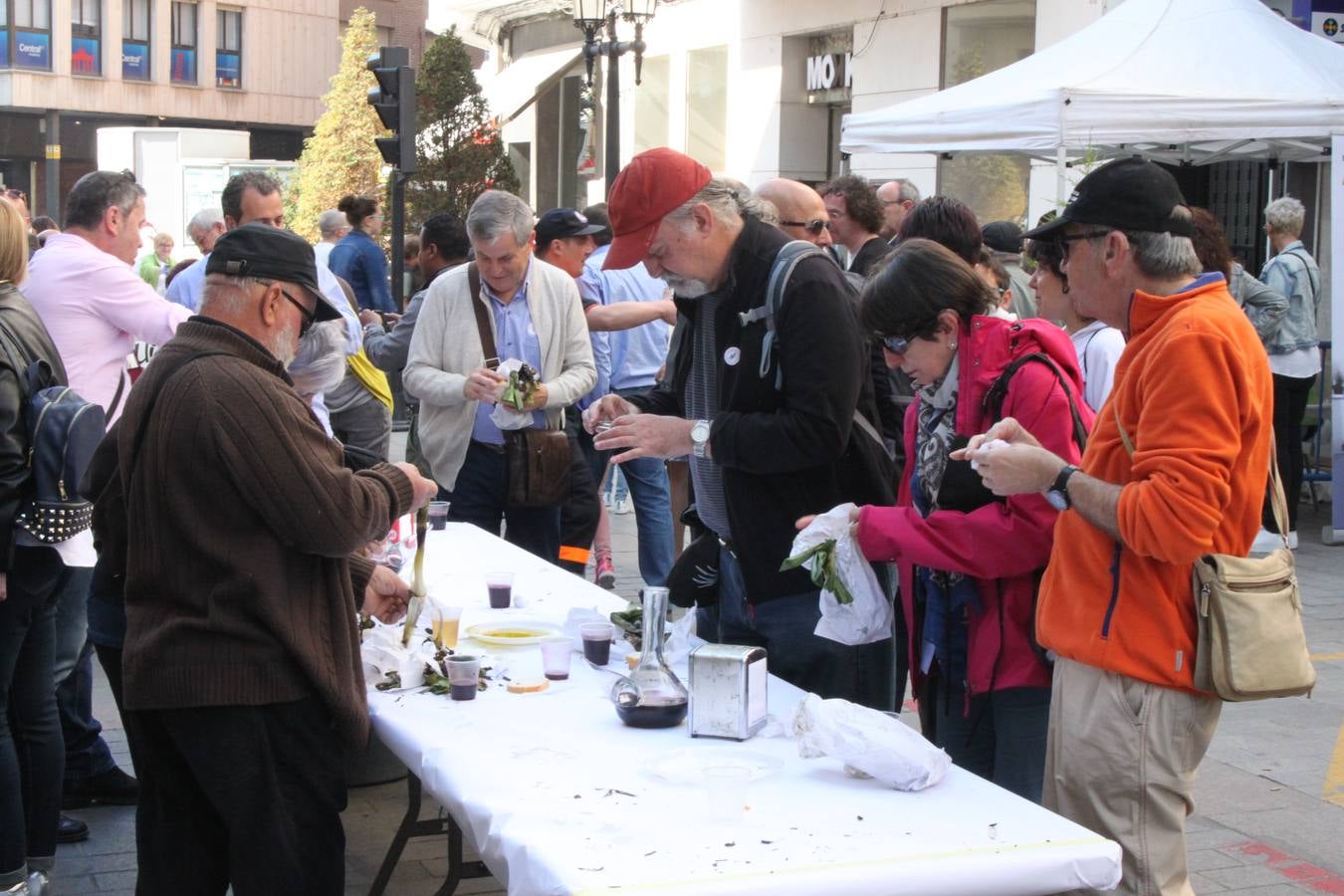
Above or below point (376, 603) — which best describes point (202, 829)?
below

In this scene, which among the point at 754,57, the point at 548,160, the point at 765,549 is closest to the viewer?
the point at 765,549

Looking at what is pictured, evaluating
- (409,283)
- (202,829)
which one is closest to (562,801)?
(202,829)

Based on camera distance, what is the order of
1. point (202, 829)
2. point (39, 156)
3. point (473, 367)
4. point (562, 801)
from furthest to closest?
point (39, 156)
point (473, 367)
point (202, 829)
point (562, 801)

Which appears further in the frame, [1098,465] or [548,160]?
[548,160]

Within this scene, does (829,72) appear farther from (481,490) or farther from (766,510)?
(766,510)

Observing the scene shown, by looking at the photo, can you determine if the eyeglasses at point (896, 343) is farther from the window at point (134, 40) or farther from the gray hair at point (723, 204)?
the window at point (134, 40)

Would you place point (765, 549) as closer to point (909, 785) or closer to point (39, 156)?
point (909, 785)

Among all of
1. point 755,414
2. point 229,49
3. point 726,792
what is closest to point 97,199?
point 755,414

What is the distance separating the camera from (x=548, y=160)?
23125 millimetres

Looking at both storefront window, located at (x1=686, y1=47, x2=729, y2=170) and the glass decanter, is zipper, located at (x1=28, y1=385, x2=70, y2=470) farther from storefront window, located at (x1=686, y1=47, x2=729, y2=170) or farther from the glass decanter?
storefront window, located at (x1=686, y1=47, x2=729, y2=170)

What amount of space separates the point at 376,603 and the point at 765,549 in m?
0.93

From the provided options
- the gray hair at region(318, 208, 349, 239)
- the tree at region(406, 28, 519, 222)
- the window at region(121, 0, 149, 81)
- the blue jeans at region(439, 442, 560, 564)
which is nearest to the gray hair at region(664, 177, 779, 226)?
the blue jeans at region(439, 442, 560, 564)

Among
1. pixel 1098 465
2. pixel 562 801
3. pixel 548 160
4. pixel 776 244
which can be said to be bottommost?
pixel 562 801

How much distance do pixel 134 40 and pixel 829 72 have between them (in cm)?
3031
